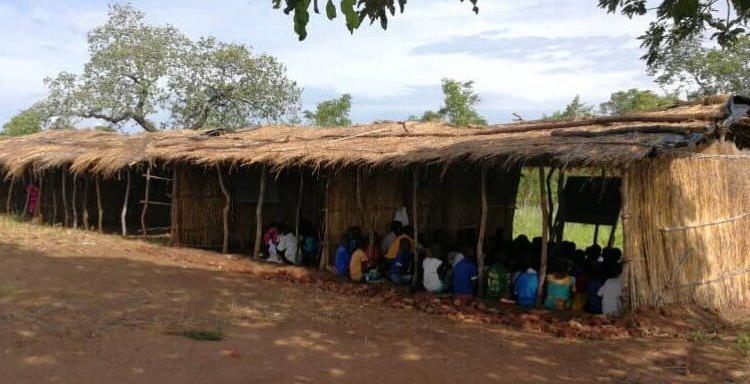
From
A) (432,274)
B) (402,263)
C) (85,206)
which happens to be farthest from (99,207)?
(432,274)

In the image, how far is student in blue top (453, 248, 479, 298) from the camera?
8.68 metres

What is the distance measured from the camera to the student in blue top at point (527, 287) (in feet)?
26.7

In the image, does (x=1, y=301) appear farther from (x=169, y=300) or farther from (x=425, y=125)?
(x=425, y=125)

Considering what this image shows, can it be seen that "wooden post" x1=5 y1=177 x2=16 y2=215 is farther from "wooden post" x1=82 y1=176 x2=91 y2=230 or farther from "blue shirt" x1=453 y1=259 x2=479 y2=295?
"blue shirt" x1=453 y1=259 x2=479 y2=295

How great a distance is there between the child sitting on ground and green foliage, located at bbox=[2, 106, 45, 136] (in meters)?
23.8

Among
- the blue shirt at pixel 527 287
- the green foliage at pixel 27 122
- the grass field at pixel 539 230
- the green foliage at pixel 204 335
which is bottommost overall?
the green foliage at pixel 204 335

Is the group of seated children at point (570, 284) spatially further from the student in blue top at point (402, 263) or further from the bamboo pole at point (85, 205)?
the bamboo pole at point (85, 205)

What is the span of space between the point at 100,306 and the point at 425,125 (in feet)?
20.7

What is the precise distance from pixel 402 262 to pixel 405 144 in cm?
174

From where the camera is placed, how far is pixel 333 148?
10.4m

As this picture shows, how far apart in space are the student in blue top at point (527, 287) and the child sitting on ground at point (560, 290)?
0.52 feet

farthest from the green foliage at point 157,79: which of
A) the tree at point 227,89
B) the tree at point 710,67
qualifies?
the tree at point 710,67

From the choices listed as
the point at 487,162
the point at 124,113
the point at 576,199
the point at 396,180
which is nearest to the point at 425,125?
the point at 396,180

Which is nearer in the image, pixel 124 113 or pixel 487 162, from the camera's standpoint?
pixel 487 162
